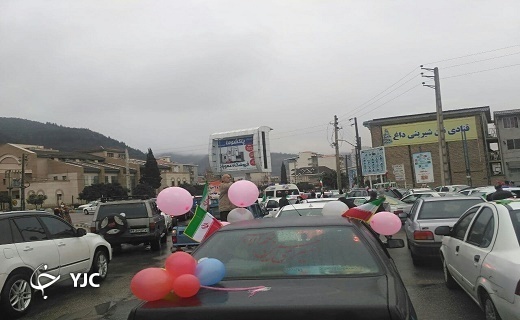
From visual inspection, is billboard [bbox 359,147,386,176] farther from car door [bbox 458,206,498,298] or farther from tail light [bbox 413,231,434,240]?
car door [bbox 458,206,498,298]

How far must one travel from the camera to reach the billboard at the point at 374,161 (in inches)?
1708

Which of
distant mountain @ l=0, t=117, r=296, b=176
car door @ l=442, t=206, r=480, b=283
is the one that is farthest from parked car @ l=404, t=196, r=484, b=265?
distant mountain @ l=0, t=117, r=296, b=176

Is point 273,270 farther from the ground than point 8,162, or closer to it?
closer to it

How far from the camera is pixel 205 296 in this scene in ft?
8.91

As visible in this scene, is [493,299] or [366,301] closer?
[366,301]

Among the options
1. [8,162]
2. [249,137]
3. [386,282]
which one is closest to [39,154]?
[8,162]

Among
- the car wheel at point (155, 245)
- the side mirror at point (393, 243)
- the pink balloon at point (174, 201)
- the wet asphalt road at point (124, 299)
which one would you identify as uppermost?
the pink balloon at point (174, 201)

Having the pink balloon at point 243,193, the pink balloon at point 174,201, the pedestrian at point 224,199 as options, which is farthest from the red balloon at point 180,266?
the pedestrian at point 224,199

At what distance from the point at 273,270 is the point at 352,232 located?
2.66 ft

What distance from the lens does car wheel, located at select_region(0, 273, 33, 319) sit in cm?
598

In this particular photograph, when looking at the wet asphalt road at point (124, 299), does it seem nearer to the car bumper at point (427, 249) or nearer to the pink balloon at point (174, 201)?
the car bumper at point (427, 249)

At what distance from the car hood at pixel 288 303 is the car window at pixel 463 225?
11.3 ft

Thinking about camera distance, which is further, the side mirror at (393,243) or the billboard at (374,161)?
the billboard at (374,161)

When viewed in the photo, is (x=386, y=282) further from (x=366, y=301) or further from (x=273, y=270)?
(x=273, y=270)
